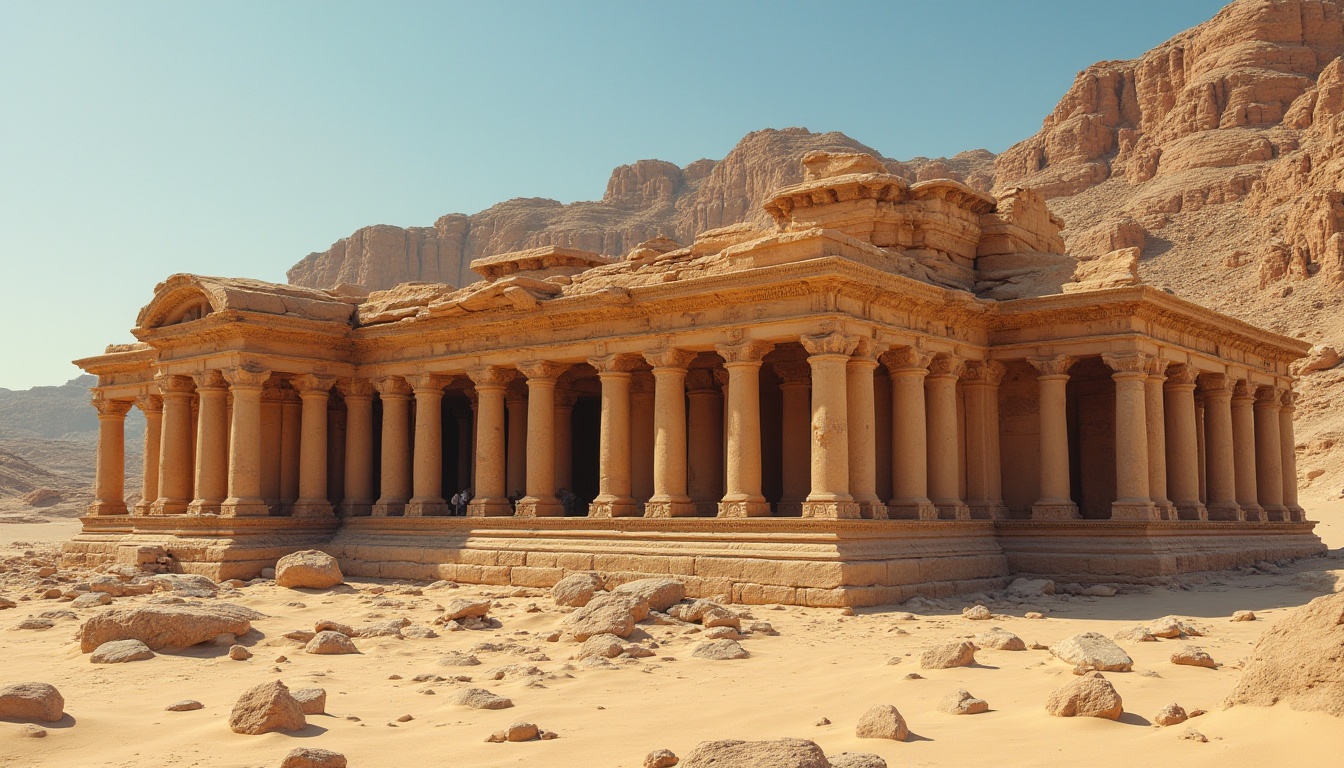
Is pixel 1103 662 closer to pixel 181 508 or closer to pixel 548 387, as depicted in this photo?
pixel 548 387

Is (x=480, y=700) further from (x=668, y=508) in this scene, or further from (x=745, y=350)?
(x=745, y=350)

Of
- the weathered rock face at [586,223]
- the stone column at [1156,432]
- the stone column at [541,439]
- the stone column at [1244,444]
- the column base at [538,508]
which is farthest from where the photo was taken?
the weathered rock face at [586,223]

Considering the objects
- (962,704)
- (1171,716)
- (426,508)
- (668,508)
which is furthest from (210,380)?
(1171,716)

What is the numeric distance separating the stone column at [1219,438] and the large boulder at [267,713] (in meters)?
20.7

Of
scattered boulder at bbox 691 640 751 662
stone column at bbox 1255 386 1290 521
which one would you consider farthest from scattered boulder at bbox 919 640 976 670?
stone column at bbox 1255 386 1290 521

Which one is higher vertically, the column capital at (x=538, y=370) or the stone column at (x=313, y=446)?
the column capital at (x=538, y=370)

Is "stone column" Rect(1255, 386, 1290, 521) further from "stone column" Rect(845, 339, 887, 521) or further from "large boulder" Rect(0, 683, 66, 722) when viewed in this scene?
"large boulder" Rect(0, 683, 66, 722)

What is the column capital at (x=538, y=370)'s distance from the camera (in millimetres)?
23281

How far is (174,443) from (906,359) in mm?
16413

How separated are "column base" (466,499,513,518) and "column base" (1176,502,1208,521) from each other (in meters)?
12.8

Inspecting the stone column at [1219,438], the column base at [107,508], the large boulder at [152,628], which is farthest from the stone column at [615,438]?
the column base at [107,508]

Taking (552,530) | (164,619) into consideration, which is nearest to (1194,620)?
(552,530)

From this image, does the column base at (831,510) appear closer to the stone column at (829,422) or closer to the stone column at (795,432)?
the stone column at (829,422)

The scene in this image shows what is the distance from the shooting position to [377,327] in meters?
26.1
